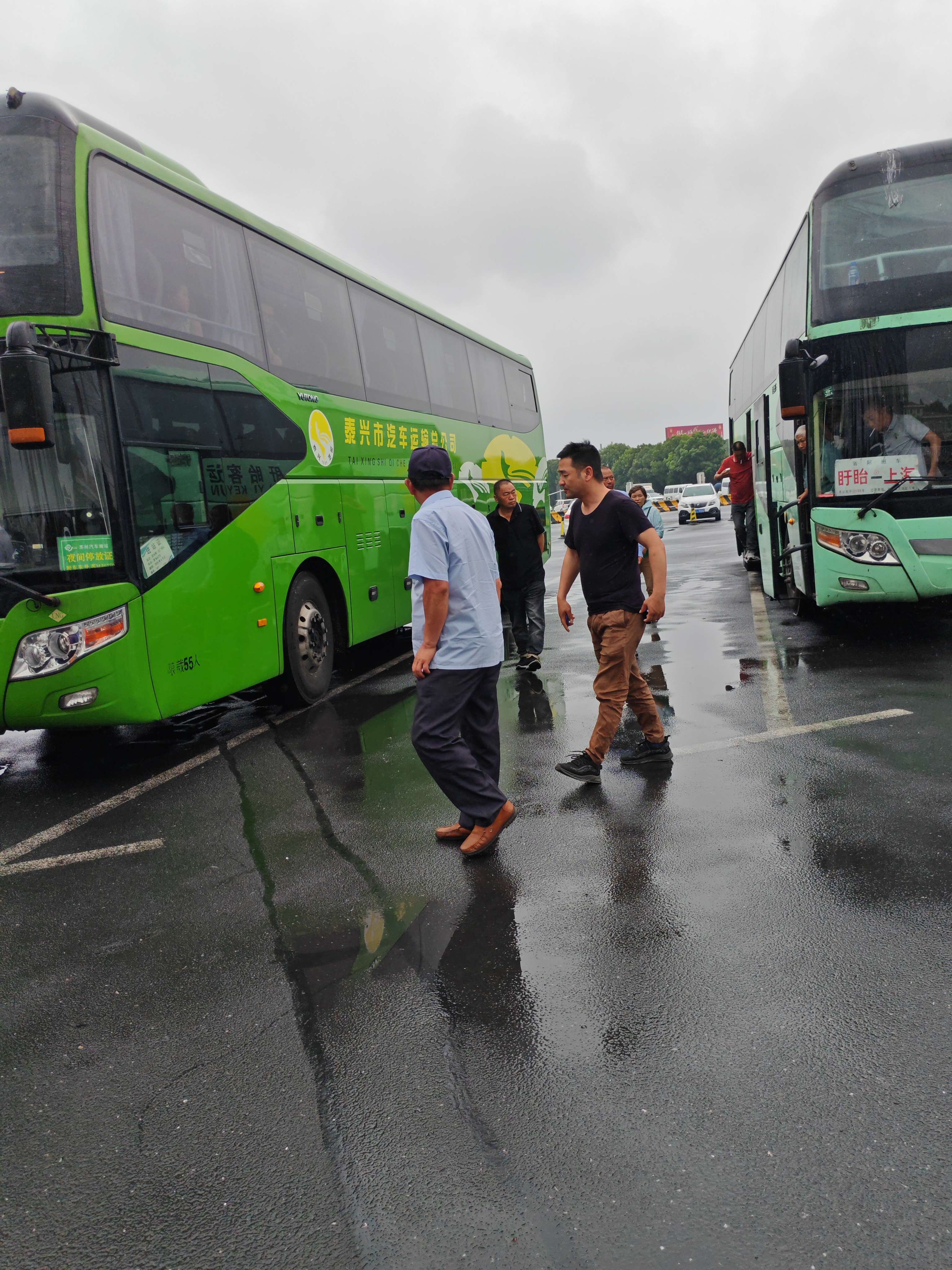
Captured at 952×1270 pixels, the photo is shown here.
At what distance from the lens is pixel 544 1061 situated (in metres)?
2.82

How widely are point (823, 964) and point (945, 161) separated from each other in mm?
8019

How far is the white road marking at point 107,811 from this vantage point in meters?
4.90

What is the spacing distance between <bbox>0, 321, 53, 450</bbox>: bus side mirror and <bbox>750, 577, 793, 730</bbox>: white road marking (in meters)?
4.80

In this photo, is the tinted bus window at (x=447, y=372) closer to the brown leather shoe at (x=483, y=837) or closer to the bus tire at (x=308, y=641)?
the bus tire at (x=308, y=641)

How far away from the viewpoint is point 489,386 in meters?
13.7

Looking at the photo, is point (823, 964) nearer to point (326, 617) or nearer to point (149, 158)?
point (326, 617)

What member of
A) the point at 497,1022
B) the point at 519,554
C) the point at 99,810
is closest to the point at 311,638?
the point at 519,554

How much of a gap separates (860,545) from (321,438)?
4.82 meters

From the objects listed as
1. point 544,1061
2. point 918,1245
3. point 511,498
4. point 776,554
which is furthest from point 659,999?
point 776,554

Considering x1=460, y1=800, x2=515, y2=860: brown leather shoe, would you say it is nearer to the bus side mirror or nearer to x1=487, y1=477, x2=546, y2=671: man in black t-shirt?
the bus side mirror

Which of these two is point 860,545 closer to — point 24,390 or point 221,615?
point 221,615

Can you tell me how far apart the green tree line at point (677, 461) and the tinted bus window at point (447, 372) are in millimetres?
121604

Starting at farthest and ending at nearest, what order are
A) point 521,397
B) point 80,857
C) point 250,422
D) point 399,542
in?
point 521,397
point 399,542
point 250,422
point 80,857

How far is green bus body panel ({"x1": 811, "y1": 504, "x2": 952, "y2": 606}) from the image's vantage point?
827 centimetres
